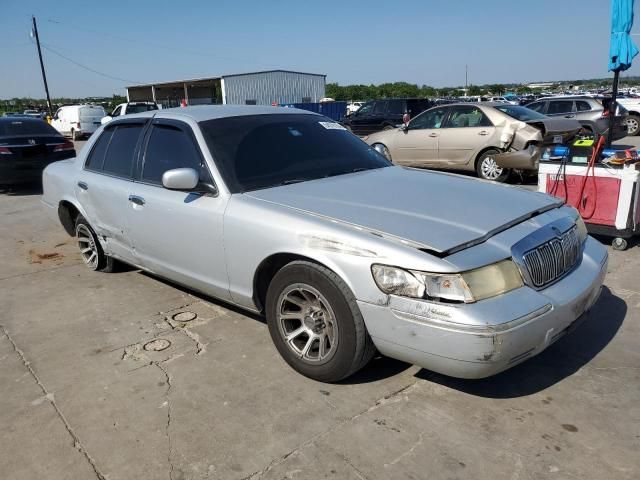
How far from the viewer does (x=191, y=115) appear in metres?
3.99

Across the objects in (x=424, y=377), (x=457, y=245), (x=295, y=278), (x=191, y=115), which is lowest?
(x=424, y=377)

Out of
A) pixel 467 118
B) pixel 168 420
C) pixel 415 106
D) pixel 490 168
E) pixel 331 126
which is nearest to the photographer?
pixel 168 420

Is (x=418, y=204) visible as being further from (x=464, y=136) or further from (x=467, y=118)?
(x=467, y=118)

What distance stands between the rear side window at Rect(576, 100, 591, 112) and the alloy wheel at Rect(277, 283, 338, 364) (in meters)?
15.9

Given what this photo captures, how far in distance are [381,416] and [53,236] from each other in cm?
589

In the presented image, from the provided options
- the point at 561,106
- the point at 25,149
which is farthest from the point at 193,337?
the point at 561,106

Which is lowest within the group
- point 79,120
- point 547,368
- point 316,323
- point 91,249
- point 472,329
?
point 547,368

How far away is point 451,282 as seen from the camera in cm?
252

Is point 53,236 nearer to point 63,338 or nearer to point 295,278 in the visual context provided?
point 63,338

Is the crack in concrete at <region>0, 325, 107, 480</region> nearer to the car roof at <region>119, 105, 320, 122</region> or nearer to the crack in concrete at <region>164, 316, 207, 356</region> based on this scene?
the crack in concrete at <region>164, 316, 207, 356</region>

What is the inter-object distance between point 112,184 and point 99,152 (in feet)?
2.05

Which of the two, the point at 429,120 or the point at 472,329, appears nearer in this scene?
the point at 472,329

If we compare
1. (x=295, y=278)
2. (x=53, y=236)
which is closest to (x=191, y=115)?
(x=295, y=278)

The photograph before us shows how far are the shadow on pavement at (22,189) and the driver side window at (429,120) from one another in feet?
25.7
